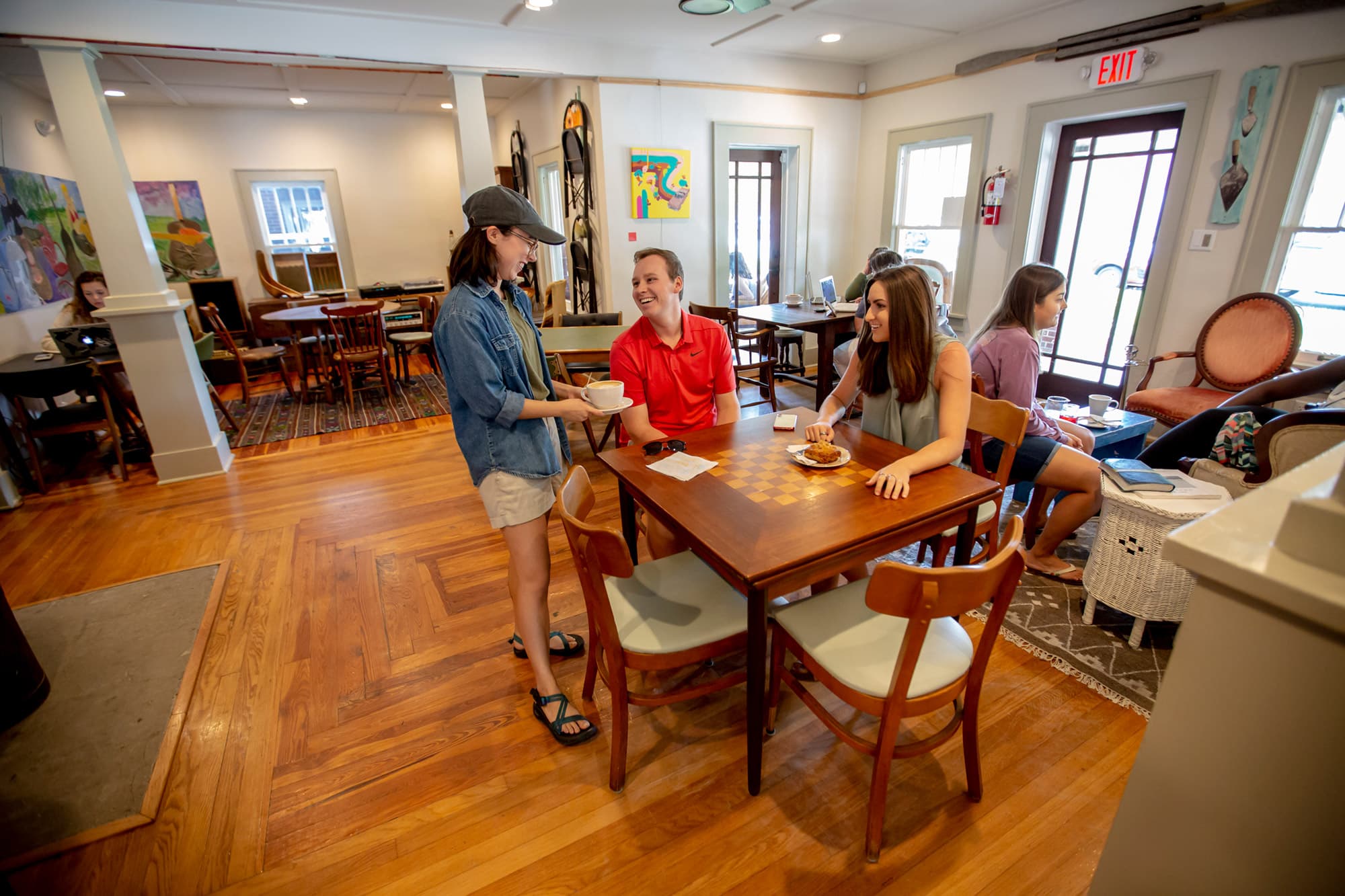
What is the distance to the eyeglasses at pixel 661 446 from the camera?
74.2 inches

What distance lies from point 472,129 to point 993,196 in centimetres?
403

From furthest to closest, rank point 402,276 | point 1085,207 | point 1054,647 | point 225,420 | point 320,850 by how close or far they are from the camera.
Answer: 1. point 402,276
2. point 225,420
3. point 1085,207
4. point 1054,647
5. point 320,850

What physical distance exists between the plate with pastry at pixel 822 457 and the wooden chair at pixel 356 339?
4807 millimetres

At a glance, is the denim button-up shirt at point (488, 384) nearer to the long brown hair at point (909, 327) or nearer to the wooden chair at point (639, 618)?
the wooden chair at point (639, 618)

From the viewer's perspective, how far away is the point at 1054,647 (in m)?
2.09

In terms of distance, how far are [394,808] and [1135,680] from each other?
229cm

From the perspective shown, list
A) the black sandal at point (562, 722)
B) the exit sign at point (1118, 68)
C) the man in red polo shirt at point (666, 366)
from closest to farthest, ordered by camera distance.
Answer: the black sandal at point (562, 722) → the man in red polo shirt at point (666, 366) → the exit sign at point (1118, 68)

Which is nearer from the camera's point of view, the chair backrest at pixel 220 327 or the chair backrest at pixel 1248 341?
the chair backrest at pixel 1248 341

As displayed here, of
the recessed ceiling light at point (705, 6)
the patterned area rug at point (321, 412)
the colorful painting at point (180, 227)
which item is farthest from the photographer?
the colorful painting at point (180, 227)

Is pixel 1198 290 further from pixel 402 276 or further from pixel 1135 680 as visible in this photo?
pixel 402 276

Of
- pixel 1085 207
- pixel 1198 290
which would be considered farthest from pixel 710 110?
pixel 1198 290

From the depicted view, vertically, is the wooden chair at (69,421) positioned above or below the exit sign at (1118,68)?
below

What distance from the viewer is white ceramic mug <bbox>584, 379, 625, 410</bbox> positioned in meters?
1.67

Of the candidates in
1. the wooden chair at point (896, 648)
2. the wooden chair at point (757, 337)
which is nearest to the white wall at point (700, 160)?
the wooden chair at point (757, 337)
